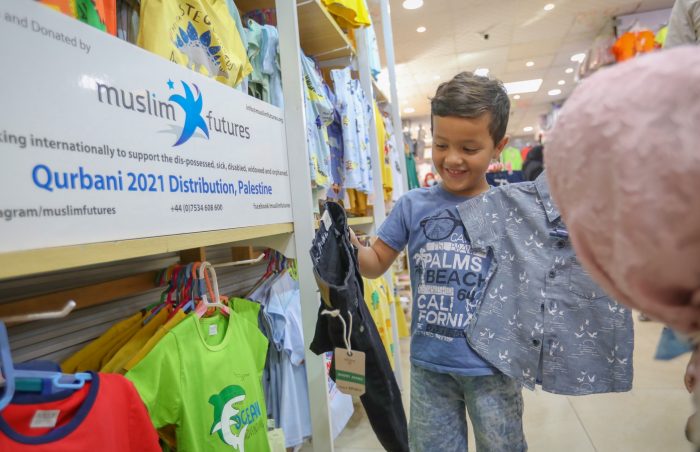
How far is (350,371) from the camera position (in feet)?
3.09

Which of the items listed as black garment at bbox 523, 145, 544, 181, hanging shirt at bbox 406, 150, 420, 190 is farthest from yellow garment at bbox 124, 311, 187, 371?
hanging shirt at bbox 406, 150, 420, 190

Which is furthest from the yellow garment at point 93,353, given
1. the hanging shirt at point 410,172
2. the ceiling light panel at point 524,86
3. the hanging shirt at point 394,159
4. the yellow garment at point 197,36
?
the ceiling light panel at point 524,86

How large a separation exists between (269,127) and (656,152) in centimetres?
108

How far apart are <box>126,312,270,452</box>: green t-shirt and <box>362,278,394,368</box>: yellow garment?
3.23 feet

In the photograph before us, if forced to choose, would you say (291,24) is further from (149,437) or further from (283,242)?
(149,437)

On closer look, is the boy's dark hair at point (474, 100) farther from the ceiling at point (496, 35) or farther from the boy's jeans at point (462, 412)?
the ceiling at point (496, 35)

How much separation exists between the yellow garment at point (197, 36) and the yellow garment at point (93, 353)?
0.64m

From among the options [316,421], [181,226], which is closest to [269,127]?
[181,226]

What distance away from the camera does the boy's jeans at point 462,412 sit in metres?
Answer: 1.04

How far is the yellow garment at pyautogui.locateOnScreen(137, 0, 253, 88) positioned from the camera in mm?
882

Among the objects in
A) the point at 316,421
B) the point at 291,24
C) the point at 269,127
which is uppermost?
the point at 291,24

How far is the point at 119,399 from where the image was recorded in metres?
0.76

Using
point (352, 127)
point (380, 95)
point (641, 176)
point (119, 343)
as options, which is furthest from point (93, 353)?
point (380, 95)

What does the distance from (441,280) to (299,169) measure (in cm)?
56
